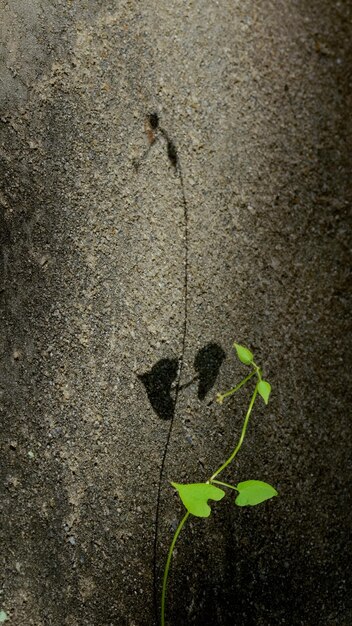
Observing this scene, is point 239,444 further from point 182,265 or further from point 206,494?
point 182,265

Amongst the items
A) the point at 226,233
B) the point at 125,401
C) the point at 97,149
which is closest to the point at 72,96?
the point at 97,149

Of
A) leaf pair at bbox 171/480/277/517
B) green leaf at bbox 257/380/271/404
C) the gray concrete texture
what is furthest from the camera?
the gray concrete texture

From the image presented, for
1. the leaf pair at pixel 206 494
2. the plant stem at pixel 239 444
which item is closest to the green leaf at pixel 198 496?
the leaf pair at pixel 206 494

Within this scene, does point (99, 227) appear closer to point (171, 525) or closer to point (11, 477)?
point (11, 477)

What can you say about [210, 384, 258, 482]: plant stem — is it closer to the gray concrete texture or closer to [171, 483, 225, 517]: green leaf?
the gray concrete texture

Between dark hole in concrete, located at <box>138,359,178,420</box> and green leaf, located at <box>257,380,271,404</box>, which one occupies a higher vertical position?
green leaf, located at <box>257,380,271,404</box>

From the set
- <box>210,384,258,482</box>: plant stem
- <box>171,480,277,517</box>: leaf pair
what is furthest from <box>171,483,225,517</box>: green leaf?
<box>210,384,258,482</box>: plant stem
